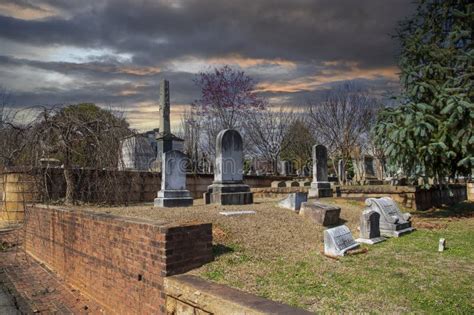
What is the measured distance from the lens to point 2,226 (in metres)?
12.0

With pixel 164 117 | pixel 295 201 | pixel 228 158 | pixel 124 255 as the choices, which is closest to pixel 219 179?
pixel 228 158

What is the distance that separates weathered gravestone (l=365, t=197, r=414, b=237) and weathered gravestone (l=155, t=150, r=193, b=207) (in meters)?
5.45

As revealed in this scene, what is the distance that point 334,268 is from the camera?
5203 millimetres

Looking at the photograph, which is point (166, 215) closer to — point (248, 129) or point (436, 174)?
point (436, 174)

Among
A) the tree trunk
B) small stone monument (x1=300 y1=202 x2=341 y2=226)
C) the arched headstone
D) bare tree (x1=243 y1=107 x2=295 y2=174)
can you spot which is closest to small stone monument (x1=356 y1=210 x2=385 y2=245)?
small stone monument (x1=300 y1=202 x2=341 y2=226)

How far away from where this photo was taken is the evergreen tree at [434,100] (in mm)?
9492

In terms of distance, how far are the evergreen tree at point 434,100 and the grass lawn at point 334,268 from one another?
2.54 meters

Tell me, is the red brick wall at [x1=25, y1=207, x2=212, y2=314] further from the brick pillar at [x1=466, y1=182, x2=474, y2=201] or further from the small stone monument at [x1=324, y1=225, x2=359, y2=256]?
the brick pillar at [x1=466, y1=182, x2=474, y2=201]

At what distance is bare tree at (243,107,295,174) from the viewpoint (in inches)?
1372

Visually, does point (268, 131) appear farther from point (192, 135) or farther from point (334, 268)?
point (334, 268)

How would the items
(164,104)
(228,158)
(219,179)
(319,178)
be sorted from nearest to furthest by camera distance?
(219,179)
(228,158)
(319,178)
(164,104)

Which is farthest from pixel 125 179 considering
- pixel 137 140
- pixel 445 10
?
pixel 445 10

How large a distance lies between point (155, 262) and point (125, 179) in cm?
762

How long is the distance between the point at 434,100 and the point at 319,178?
560 cm
